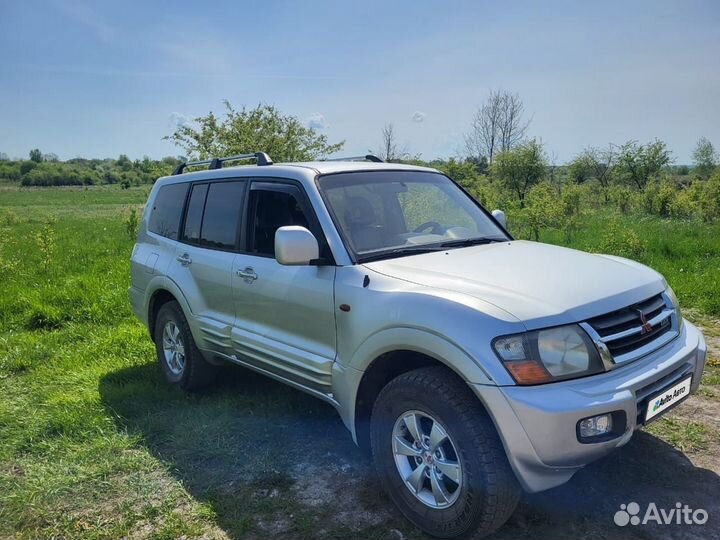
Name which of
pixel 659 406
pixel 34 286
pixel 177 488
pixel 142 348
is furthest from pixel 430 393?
pixel 34 286

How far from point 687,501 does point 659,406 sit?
72 centimetres

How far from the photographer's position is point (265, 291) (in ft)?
11.7

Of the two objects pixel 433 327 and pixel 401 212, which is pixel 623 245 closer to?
pixel 401 212

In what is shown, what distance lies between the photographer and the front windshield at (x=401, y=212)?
3346mm

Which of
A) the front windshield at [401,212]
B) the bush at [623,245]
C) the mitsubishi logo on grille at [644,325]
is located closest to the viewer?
the mitsubishi logo on grille at [644,325]

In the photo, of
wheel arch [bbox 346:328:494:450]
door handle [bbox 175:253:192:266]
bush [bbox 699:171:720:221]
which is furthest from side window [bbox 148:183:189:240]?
bush [bbox 699:171:720:221]

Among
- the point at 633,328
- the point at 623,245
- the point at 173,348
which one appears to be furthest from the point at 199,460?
the point at 623,245

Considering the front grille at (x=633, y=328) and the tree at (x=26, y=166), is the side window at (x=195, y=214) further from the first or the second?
the tree at (x=26, y=166)

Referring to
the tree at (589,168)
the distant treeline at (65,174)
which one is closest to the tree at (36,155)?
the distant treeline at (65,174)

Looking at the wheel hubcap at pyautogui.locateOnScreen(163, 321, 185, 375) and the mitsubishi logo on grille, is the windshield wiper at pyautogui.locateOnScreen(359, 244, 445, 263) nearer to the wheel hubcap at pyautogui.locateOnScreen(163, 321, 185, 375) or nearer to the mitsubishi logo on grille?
the mitsubishi logo on grille

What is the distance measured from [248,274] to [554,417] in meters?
2.22

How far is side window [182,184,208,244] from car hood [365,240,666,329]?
1948mm

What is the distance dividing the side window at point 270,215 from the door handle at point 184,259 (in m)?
0.83

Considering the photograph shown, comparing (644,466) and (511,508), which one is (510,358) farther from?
(644,466)
